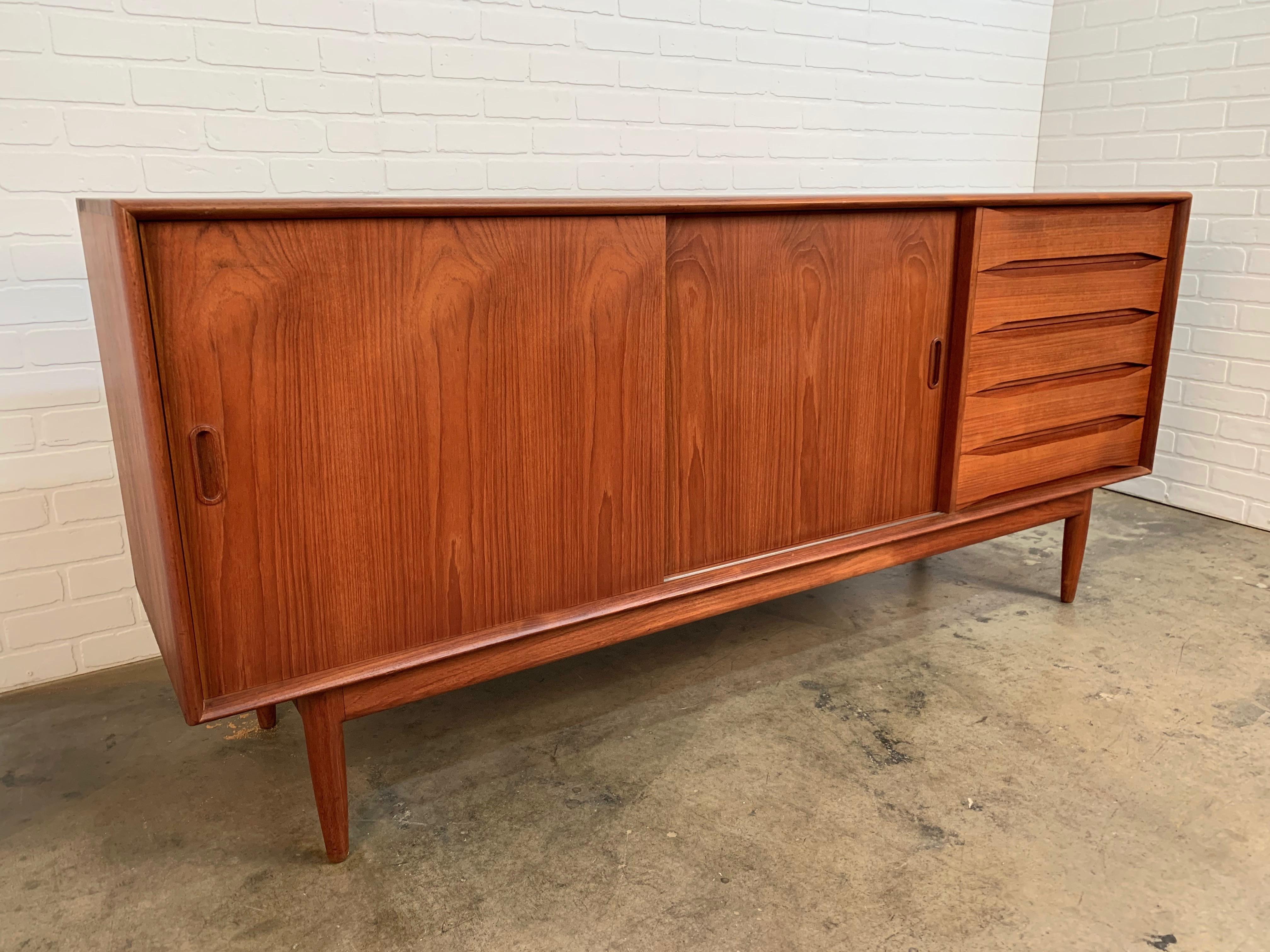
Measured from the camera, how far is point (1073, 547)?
7.37ft

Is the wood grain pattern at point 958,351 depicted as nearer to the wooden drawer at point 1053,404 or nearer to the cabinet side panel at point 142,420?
the wooden drawer at point 1053,404

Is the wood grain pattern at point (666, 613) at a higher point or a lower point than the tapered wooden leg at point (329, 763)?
higher

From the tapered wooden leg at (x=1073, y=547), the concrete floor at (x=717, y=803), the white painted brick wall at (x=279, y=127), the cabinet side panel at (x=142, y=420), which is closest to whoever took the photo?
the cabinet side panel at (x=142, y=420)

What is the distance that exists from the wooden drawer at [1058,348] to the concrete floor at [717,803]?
61cm

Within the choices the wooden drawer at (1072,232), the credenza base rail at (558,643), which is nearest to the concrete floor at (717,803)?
the credenza base rail at (558,643)

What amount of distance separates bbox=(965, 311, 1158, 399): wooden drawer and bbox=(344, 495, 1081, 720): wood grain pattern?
0.29 m

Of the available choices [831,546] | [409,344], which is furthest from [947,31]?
[409,344]

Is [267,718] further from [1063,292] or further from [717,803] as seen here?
[1063,292]

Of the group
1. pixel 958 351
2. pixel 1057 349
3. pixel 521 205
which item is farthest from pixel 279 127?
pixel 1057 349

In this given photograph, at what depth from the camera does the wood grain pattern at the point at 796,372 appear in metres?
1.53

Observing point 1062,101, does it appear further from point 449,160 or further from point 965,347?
point 449,160

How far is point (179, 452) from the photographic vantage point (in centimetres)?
114

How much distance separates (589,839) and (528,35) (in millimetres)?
1748

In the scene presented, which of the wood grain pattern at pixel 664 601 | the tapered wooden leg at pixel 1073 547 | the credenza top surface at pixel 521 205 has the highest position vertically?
the credenza top surface at pixel 521 205
